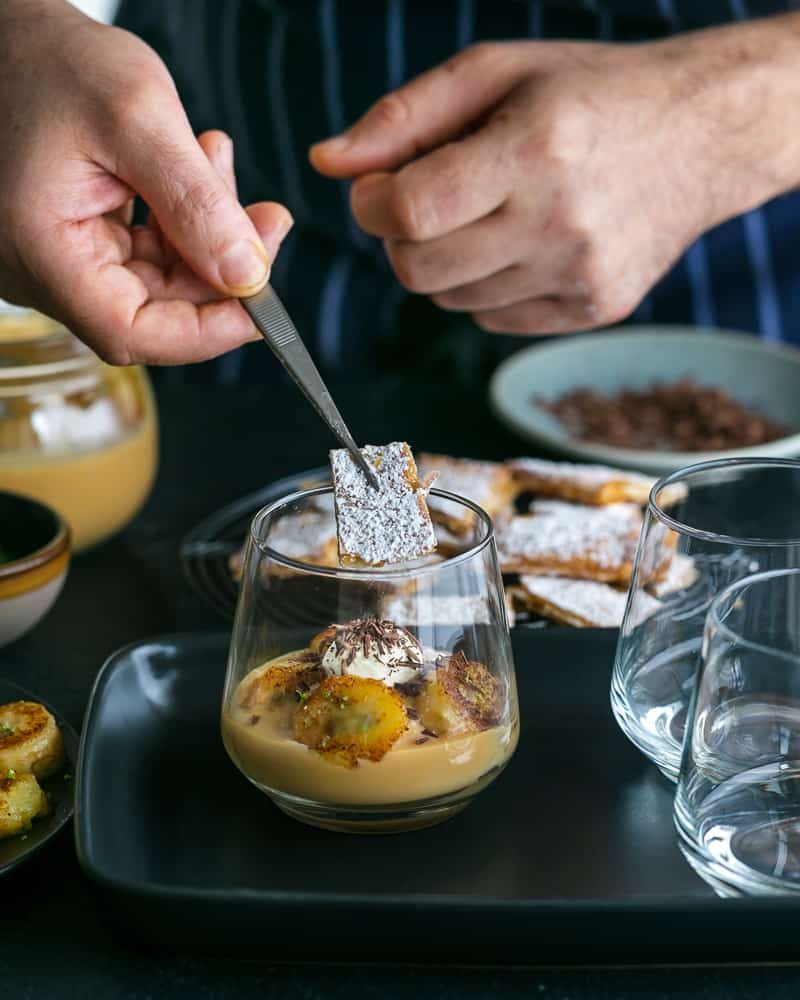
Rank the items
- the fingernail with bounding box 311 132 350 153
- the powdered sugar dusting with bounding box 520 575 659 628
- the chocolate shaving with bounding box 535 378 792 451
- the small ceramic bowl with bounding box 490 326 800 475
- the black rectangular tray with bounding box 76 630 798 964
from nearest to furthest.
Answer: the black rectangular tray with bounding box 76 630 798 964, the powdered sugar dusting with bounding box 520 575 659 628, the fingernail with bounding box 311 132 350 153, the chocolate shaving with bounding box 535 378 792 451, the small ceramic bowl with bounding box 490 326 800 475

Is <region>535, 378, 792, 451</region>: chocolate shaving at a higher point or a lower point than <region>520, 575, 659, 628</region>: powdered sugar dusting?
lower

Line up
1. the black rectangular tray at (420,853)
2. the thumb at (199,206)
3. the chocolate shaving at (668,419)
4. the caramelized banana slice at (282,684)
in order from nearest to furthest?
the black rectangular tray at (420,853) < the caramelized banana slice at (282,684) < the thumb at (199,206) < the chocolate shaving at (668,419)

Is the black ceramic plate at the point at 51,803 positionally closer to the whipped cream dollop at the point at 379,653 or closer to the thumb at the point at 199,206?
the whipped cream dollop at the point at 379,653

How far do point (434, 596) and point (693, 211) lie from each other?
2.78ft

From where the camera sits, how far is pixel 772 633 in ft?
2.59

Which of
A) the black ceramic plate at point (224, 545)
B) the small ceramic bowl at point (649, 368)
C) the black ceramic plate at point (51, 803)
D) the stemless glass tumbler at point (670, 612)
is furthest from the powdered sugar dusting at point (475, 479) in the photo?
the black ceramic plate at point (51, 803)

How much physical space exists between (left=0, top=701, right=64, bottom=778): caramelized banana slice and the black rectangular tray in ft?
0.09

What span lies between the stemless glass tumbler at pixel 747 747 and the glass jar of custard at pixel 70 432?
750 mm

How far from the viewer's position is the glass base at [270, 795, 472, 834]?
0.80 meters

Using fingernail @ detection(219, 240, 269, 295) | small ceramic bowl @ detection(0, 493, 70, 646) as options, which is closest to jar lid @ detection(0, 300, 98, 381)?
small ceramic bowl @ detection(0, 493, 70, 646)

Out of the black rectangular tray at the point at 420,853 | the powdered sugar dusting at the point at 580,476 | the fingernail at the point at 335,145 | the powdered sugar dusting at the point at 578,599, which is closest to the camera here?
the black rectangular tray at the point at 420,853

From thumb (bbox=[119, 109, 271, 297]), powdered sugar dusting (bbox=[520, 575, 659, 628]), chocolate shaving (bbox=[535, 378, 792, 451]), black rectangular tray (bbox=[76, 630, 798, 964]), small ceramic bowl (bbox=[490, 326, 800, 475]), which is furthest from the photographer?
A: small ceramic bowl (bbox=[490, 326, 800, 475])

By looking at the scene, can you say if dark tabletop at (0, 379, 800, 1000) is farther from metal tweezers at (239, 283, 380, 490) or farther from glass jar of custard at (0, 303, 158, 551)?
metal tweezers at (239, 283, 380, 490)

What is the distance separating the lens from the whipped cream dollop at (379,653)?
31.4 inches
